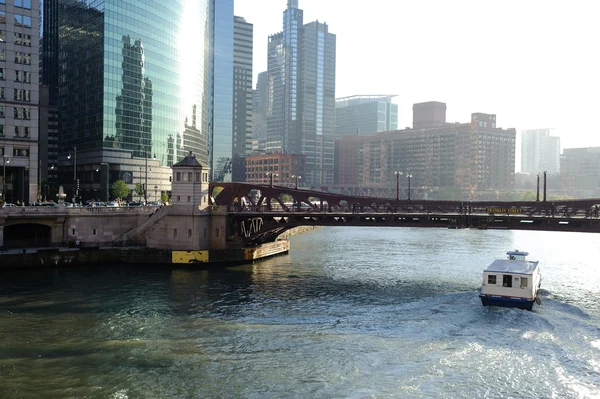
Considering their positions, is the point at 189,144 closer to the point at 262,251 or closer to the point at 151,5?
→ the point at 151,5

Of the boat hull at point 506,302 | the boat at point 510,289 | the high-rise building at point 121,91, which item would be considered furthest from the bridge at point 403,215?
the high-rise building at point 121,91

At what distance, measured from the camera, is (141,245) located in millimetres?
82062

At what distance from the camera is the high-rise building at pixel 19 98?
105 meters

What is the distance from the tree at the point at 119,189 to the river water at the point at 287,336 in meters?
58.8

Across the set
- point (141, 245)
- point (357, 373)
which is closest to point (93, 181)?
point (141, 245)

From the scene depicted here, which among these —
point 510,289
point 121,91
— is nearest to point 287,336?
point 510,289

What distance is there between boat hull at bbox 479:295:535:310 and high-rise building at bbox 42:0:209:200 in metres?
94.4

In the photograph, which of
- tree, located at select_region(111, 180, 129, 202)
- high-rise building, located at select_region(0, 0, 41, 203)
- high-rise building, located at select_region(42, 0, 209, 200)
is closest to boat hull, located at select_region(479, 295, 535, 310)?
high-rise building, located at select_region(0, 0, 41, 203)

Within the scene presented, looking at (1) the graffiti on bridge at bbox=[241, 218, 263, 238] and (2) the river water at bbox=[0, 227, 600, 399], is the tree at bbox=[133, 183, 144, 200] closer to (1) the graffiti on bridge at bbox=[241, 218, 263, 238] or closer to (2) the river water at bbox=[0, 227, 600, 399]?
(1) the graffiti on bridge at bbox=[241, 218, 263, 238]

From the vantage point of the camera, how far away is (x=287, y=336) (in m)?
43.1

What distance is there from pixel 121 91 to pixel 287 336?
11433 cm

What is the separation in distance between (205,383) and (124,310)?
20230mm

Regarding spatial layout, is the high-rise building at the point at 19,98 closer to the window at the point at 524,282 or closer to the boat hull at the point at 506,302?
the boat hull at the point at 506,302

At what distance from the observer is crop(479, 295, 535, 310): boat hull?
168ft
